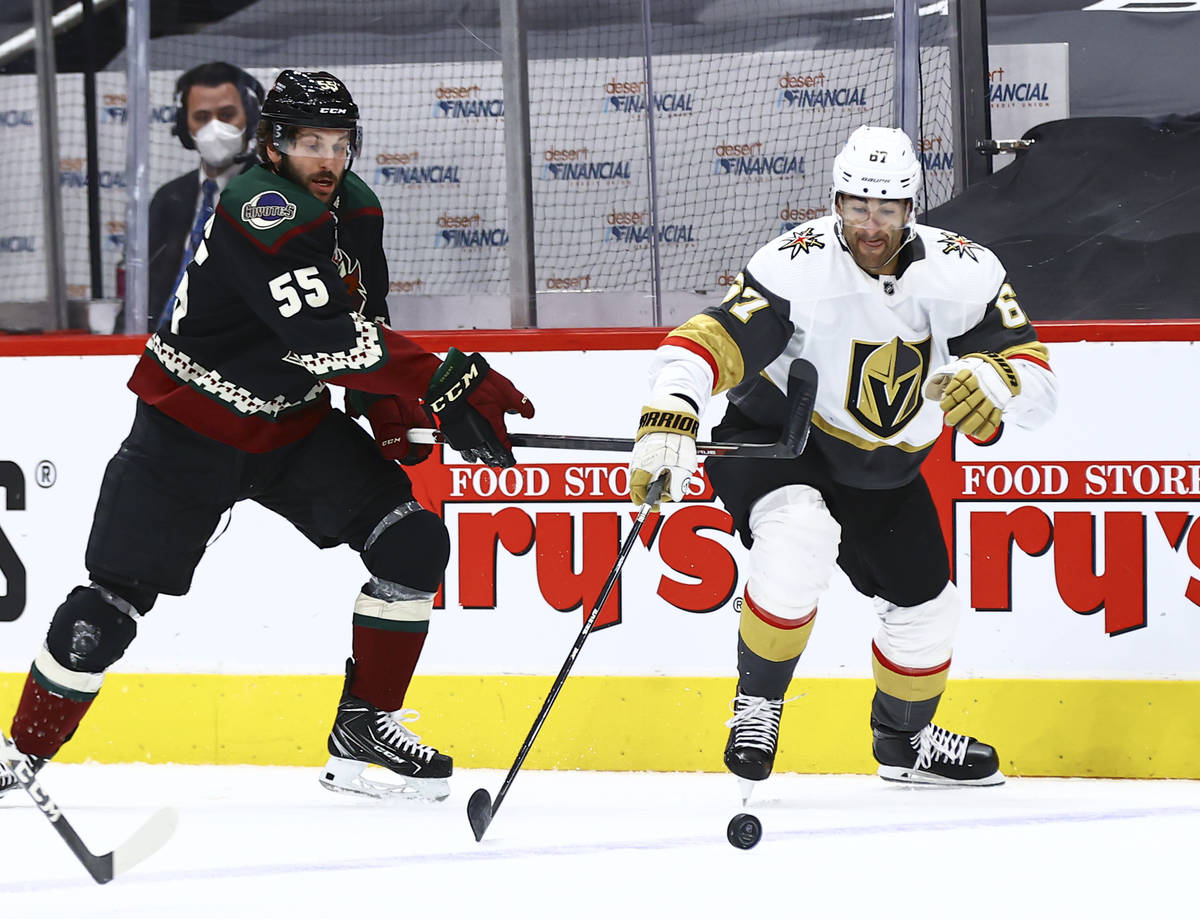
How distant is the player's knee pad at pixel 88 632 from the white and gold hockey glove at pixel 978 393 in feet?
4.56

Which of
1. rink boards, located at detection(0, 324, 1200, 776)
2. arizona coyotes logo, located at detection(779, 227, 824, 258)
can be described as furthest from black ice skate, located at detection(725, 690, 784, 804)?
arizona coyotes logo, located at detection(779, 227, 824, 258)

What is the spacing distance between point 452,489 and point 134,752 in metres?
0.87

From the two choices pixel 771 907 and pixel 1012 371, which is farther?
pixel 1012 371

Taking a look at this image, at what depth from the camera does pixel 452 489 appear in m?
3.09

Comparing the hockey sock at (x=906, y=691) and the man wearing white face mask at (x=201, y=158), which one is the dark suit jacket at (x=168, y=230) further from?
the hockey sock at (x=906, y=691)

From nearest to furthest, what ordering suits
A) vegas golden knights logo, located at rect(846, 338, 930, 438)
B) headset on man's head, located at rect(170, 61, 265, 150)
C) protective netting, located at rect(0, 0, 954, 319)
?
1. vegas golden knights logo, located at rect(846, 338, 930, 438)
2. protective netting, located at rect(0, 0, 954, 319)
3. headset on man's head, located at rect(170, 61, 265, 150)

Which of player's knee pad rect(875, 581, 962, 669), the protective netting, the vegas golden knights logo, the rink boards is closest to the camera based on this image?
the vegas golden knights logo

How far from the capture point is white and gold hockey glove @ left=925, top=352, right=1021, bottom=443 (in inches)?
92.1

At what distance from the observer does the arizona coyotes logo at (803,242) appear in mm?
2514

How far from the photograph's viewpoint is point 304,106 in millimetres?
2426

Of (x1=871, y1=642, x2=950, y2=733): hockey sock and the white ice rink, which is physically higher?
(x1=871, y1=642, x2=950, y2=733): hockey sock

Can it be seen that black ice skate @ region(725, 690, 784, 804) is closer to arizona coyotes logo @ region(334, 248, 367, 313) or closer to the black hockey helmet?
arizona coyotes logo @ region(334, 248, 367, 313)

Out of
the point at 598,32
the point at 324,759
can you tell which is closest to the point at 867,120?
the point at 598,32

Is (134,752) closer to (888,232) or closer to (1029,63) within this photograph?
(888,232)
